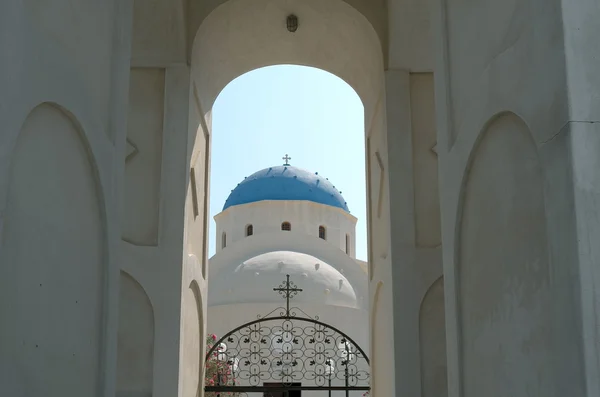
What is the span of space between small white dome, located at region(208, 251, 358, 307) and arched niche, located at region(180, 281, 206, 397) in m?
20.2

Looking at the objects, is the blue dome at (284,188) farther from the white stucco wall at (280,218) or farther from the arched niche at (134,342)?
the arched niche at (134,342)

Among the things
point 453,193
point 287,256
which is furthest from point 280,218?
point 453,193

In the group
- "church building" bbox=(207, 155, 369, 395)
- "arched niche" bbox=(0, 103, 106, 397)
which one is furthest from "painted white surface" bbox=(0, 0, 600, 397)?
"church building" bbox=(207, 155, 369, 395)

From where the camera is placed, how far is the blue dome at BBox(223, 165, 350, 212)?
37094 millimetres

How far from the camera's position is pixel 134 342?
8.36m

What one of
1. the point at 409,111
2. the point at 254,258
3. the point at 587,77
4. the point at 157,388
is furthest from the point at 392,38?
the point at 254,258

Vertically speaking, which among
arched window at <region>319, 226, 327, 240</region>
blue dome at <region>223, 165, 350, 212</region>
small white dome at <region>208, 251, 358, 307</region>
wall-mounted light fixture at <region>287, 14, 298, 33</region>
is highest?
blue dome at <region>223, 165, 350, 212</region>

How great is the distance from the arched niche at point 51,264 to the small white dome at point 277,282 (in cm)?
2568

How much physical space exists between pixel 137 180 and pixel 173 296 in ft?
4.56

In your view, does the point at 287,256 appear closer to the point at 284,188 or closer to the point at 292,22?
the point at 284,188

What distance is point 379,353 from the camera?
948cm

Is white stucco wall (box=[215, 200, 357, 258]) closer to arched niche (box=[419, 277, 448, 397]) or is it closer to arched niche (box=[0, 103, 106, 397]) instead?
arched niche (box=[419, 277, 448, 397])

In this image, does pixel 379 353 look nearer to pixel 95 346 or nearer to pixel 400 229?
pixel 400 229

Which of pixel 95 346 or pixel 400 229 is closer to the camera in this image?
Result: pixel 95 346
